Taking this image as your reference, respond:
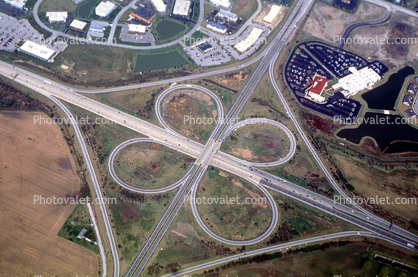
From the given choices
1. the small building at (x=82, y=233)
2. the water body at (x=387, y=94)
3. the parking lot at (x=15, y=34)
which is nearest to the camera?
the small building at (x=82, y=233)

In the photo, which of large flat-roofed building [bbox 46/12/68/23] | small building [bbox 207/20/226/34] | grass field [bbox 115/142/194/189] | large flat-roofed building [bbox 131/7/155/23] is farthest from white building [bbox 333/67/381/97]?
large flat-roofed building [bbox 46/12/68/23]

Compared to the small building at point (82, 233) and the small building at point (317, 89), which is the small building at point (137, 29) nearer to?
the small building at point (317, 89)

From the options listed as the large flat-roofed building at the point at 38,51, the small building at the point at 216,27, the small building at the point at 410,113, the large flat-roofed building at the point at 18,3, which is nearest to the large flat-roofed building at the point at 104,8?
the large flat-roofed building at the point at 38,51

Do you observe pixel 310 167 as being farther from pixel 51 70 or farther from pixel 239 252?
pixel 51 70

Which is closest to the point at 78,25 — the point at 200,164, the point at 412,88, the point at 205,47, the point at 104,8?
the point at 104,8

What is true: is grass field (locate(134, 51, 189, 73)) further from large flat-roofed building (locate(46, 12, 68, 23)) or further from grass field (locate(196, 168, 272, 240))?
grass field (locate(196, 168, 272, 240))

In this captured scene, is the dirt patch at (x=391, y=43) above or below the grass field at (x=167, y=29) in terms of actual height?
above

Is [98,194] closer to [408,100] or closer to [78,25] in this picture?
[78,25]
